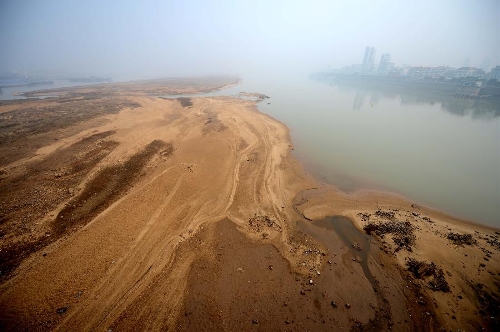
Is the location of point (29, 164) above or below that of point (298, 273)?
above

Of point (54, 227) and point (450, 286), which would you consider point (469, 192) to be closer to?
point (450, 286)

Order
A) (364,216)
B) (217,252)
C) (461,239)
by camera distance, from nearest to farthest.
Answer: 1. (217,252)
2. (461,239)
3. (364,216)

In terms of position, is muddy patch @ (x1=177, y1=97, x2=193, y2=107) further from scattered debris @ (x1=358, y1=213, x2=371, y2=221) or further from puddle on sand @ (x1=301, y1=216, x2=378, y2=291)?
scattered debris @ (x1=358, y1=213, x2=371, y2=221)

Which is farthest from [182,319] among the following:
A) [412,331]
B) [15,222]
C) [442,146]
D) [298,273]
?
[442,146]

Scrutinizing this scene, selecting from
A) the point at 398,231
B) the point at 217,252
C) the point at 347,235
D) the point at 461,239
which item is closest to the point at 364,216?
the point at 398,231

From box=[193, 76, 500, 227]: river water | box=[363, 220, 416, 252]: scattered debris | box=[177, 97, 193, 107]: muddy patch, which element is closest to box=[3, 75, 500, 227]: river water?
box=[193, 76, 500, 227]: river water

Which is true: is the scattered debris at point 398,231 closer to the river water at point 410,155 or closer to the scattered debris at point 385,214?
the scattered debris at point 385,214

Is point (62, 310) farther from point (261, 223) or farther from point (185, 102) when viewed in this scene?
point (185, 102)

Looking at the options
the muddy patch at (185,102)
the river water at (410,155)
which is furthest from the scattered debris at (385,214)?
the muddy patch at (185,102)
